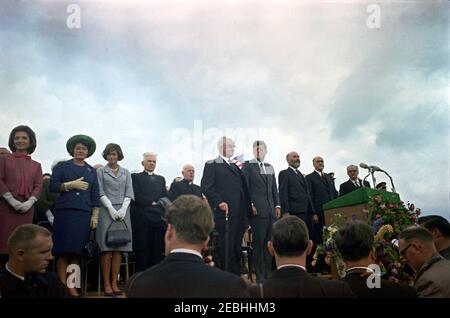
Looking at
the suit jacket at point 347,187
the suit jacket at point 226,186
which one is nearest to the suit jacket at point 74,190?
the suit jacket at point 226,186

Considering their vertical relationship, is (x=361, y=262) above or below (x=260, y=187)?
below

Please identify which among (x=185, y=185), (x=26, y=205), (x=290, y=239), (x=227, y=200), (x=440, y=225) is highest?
(x=185, y=185)

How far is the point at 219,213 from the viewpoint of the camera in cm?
413

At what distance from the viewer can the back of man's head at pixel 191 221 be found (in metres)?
1.66

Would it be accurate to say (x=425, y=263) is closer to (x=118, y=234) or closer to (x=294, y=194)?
(x=118, y=234)

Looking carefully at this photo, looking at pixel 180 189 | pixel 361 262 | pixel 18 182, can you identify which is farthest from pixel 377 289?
pixel 180 189

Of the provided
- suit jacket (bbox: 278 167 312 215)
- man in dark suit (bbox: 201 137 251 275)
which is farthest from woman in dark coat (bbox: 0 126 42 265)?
suit jacket (bbox: 278 167 312 215)

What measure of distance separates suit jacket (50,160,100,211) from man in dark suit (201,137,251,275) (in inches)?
39.4

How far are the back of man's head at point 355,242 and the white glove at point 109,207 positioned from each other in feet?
7.19

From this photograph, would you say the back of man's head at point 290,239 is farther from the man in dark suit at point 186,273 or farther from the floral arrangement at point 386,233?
the floral arrangement at point 386,233

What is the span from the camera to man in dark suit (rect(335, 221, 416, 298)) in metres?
1.91

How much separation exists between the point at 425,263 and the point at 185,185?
2.90 m

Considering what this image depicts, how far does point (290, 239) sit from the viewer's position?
1.87m
